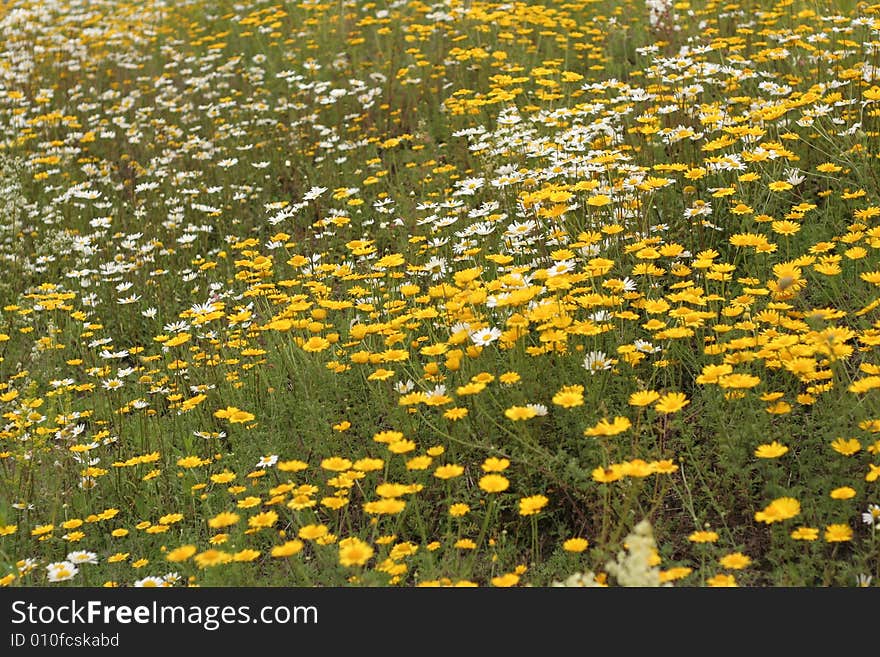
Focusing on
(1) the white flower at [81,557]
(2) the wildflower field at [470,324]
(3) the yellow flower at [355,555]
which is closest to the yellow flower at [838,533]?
(2) the wildflower field at [470,324]

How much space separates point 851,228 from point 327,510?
103 inches

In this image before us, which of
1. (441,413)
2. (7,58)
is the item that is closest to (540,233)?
(441,413)

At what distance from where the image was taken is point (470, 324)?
4.05 metres

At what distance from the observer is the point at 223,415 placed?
4.04 metres

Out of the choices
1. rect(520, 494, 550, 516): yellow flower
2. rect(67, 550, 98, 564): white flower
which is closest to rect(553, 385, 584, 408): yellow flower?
rect(520, 494, 550, 516): yellow flower

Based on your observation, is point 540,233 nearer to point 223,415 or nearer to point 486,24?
point 223,415

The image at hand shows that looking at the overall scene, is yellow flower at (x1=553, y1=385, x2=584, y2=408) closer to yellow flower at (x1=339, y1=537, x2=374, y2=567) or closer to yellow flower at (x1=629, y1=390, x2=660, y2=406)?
yellow flower at (x1=629, y1=390, x2=660, y2=406)

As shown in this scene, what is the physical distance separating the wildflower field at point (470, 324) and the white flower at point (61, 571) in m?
0.02

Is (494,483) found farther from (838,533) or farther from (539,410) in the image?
(838,533)

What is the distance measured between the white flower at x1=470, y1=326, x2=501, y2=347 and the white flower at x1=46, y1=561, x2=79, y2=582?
1722 mm

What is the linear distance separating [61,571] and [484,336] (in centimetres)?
179

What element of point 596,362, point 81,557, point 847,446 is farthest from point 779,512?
point 81,557

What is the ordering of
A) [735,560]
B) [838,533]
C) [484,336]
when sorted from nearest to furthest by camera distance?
[735,560] → [838,533] → [484,336]

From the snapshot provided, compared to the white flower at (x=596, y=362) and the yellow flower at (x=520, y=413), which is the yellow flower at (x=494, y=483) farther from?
the white flower at (x=596, y=362)
